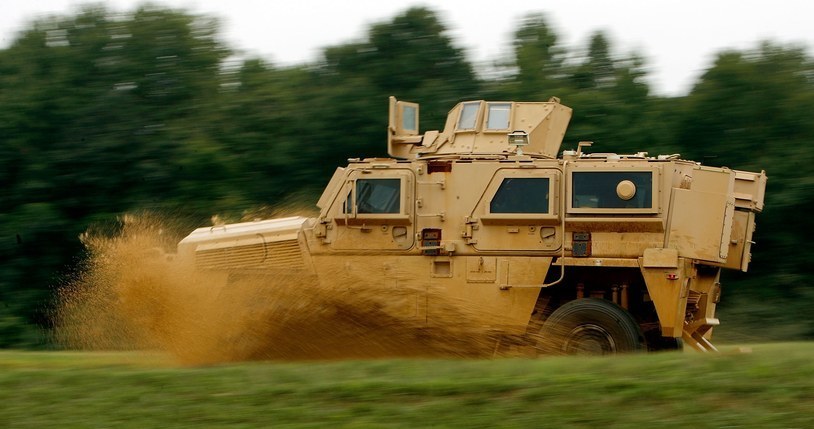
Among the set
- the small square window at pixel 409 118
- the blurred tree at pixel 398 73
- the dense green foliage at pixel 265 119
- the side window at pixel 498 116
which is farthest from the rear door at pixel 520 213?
the blurred tree at pixel 398 73

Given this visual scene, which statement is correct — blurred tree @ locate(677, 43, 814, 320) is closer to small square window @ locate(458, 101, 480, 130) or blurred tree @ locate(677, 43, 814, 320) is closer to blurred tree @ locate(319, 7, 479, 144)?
blurred tree @ locate(319, 7, 479, 144)

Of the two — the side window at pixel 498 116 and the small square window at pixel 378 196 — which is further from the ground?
the side window at pixel 498 116

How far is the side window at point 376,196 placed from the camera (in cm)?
1218

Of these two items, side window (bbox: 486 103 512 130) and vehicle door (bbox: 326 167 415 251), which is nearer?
vehicle door (bbox: 326 167 415 251)

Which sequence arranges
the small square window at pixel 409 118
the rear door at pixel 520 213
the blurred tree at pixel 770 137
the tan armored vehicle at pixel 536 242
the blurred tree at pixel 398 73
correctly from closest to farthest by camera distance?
1. the tan armored vehicle at pixel 536 242
2. the rear door at pixel 520 213
3. the small square window at pixel 409 118
4. the blurred tree at pixel 770 137
5. the blurred tree at pixel 398 73

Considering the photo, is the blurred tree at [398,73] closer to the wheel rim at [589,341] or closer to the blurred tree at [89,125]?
the blurred tree at [89,125]

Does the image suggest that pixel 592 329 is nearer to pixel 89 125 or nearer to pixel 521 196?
pixel 521 196

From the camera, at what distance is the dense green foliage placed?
22062 mm

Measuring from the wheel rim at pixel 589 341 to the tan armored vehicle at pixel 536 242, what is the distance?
0.03 feet

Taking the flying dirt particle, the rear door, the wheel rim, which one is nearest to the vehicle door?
the flying dirt particle

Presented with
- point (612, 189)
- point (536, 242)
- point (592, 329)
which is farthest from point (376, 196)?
point (592, 329)

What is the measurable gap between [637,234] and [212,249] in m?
4.56

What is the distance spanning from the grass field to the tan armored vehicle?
2100 millimetres

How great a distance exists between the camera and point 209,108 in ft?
82.0
